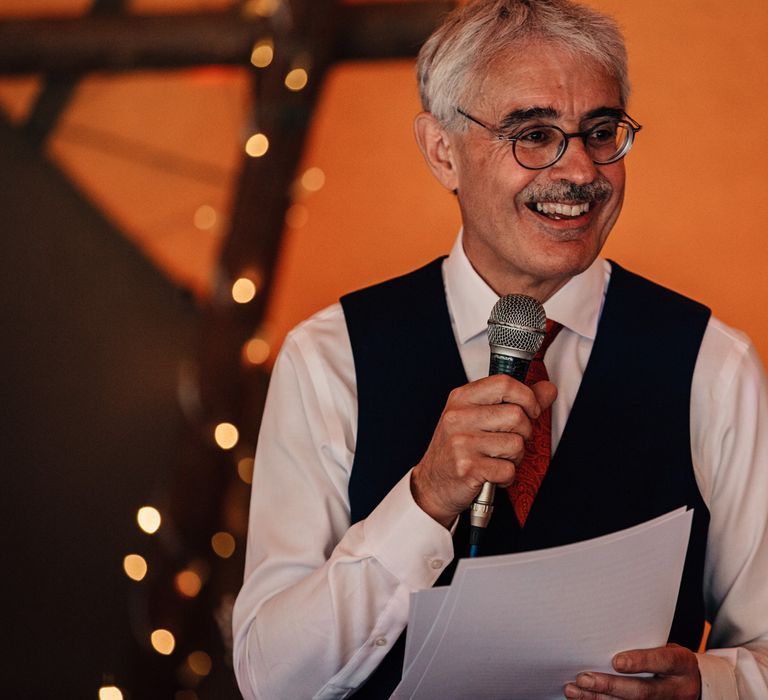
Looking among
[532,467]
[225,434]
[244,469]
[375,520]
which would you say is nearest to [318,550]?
[375,520]

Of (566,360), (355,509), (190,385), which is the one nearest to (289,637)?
(355,509)

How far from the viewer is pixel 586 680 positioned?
1479 mm

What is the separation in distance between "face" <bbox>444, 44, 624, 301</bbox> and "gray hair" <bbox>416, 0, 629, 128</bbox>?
2 centimetres

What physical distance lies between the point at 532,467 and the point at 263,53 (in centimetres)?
206

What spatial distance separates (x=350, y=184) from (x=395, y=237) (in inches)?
8.9

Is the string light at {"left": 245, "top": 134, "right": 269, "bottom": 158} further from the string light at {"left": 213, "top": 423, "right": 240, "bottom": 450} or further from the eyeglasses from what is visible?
the eyeglasses

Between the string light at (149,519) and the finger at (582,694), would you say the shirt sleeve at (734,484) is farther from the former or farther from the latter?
the string light at (149,519)

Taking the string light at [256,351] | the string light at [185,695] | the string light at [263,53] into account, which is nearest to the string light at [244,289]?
the string light at [256,351]

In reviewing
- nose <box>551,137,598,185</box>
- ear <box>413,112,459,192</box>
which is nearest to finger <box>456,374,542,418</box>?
nose <box>551,137,598,185</box>

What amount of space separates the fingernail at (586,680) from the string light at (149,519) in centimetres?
229

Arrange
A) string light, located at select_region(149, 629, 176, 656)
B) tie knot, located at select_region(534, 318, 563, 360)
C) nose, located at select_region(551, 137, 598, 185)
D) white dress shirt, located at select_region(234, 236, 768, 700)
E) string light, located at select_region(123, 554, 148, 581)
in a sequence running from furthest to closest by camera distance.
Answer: string light, located at select_region(123, 554, 148, 581)
string light, located at select_region(149, 629, 176, 656)
tie knot, located at select_region(534, 318, 563, 360)
nose, located at select_region(551, 137, 598, 185)
white dress shirt, located at select_region(234, 236, 768, 700)

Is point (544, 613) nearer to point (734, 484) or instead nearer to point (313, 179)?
point (734, 484)

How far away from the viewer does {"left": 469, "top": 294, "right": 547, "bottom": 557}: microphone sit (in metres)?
1.44

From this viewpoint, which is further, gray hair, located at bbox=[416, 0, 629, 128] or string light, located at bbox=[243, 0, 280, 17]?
string light, located at bbox=[243, 0, 280, 17]
